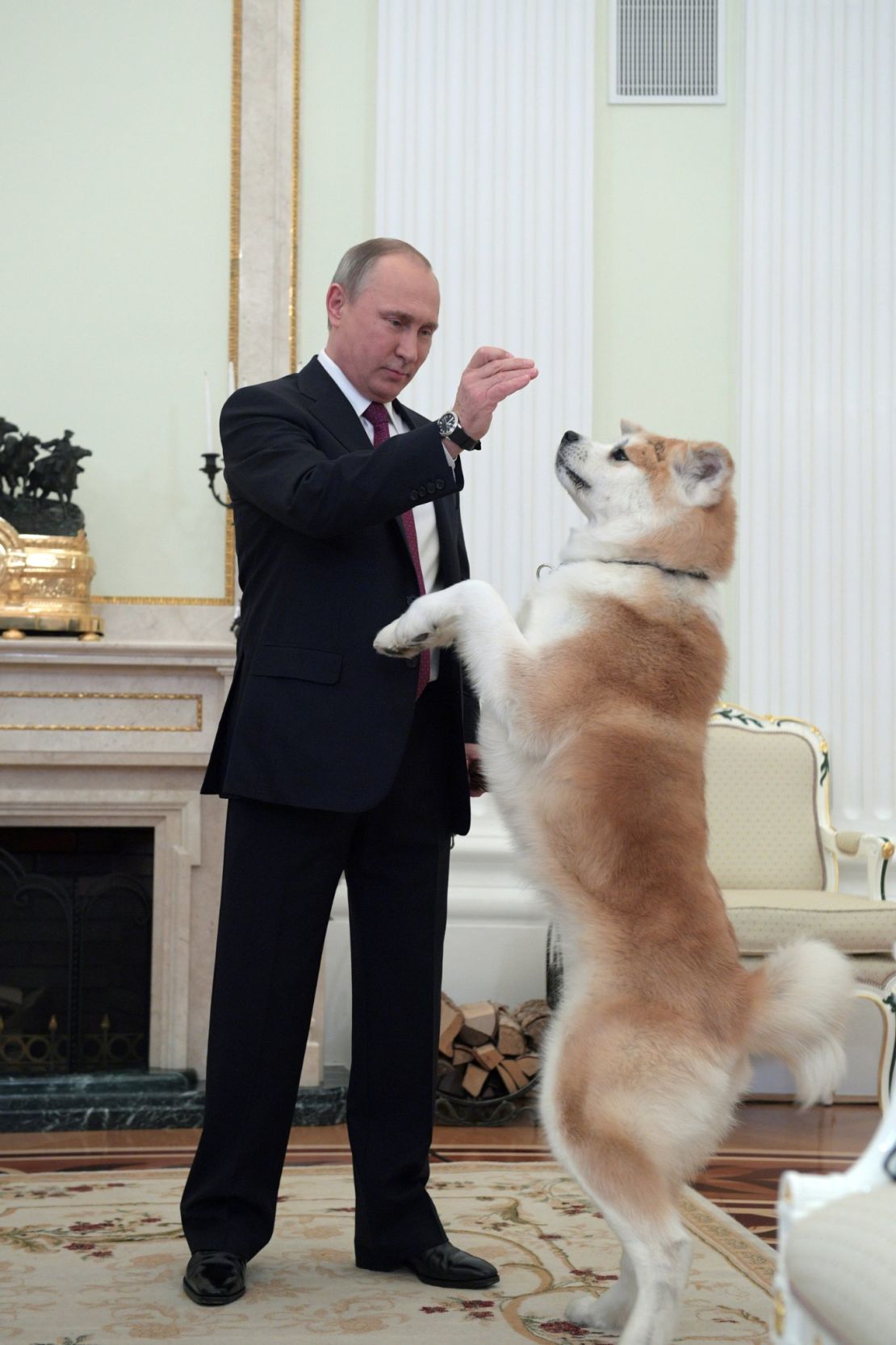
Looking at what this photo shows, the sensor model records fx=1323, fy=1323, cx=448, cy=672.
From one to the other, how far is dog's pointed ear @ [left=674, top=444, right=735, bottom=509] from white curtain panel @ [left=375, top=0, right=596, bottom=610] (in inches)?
94.5

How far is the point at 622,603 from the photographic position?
202cm

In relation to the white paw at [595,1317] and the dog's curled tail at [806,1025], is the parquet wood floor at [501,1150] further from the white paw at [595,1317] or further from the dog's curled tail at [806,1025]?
the dog's curled tail at [806,1025]

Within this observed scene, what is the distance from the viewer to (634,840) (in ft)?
5.99

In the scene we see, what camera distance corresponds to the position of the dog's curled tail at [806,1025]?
1769 millimetres

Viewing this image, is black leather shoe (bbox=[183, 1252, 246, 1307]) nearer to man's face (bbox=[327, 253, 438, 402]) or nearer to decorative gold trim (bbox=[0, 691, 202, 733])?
man's face (bbox=[327, 253, 438, 402])

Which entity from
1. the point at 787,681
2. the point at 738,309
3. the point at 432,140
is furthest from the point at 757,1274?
the point at 432,140

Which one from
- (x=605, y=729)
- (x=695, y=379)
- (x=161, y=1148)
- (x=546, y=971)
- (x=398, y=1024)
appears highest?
(x=695, y=379)

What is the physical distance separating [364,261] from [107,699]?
202 centimetres

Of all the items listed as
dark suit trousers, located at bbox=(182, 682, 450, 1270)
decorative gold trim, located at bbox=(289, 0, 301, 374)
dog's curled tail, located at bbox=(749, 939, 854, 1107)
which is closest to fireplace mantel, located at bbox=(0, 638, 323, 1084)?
decorative gold trim, located at bbox=(289, 0, 301, 374)

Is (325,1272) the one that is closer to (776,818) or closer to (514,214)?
(776,818)

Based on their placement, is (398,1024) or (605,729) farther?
(398,1024)

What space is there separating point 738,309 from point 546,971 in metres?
2.34

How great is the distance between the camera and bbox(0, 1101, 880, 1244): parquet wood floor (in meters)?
3.12

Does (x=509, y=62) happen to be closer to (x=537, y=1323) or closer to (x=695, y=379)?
(x=695, y=379)
